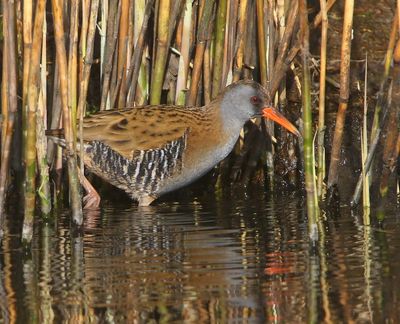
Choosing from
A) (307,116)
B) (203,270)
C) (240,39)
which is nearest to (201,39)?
(240,39)

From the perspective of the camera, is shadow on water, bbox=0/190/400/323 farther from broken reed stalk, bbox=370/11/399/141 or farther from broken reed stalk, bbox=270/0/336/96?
broken reed stalk, bbox=270/0/336/96

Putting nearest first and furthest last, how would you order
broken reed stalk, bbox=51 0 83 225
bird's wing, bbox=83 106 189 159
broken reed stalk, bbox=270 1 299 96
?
1. broken reed stalk, bbox=51 0 83 225
2. broken reed stalk, bbox=270 1 299 96
3. bird's wing, bbox=83 106 189 159

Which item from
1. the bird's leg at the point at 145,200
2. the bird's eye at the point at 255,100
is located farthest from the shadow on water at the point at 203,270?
the bird's eye at the point at 255,100

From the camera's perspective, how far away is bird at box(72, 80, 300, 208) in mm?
7852

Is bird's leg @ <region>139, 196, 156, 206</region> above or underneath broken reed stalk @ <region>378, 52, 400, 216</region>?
underneath

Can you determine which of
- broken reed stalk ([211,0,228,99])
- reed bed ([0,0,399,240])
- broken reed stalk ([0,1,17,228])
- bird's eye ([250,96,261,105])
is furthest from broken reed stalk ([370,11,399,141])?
broken reed stalk ([0,1,17,228])

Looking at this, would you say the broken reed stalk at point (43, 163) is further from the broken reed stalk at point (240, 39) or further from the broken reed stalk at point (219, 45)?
the broken reed stalk at point (240, 39)

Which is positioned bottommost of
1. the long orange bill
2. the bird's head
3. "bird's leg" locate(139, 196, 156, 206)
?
"bird's leg" locate(139, 196, 156, 206)

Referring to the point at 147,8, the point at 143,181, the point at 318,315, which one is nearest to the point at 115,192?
the point at 143,181

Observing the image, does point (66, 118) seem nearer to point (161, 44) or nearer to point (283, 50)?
point (161, 44)

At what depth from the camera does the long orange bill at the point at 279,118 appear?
8.05 meters

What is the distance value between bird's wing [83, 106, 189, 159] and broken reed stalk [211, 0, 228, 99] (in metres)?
0.44

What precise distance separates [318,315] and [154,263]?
4.64 ft

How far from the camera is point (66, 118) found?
6.56m
